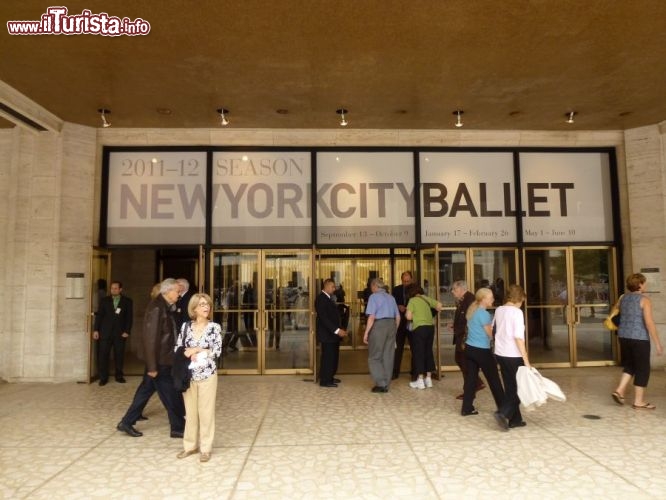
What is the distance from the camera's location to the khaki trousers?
3.98m

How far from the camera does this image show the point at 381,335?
657 cm

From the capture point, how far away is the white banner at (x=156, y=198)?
25.7 ft

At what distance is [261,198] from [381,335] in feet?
10.0

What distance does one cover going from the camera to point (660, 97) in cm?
673

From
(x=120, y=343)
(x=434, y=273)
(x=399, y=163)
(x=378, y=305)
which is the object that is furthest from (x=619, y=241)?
(x=120, y=343)

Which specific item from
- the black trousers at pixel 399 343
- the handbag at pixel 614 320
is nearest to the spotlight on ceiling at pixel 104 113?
the black trousers at pixel 399 343

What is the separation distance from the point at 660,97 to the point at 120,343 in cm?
858

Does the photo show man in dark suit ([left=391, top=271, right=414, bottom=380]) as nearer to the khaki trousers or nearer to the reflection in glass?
the reflection in glass

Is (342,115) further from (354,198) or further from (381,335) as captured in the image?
(381,335)

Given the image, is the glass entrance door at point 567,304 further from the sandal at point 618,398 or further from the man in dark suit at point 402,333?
the sandal at point 618,398

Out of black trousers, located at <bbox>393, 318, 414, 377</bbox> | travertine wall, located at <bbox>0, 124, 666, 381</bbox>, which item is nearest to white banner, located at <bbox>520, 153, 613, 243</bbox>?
travertine wall, located at <bbox>0, 124, 666, 381</bbox>

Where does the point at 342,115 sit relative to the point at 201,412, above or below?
above

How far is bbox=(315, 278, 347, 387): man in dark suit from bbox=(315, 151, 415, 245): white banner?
1.34 metres

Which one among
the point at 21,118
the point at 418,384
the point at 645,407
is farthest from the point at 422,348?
the point at 21,118
